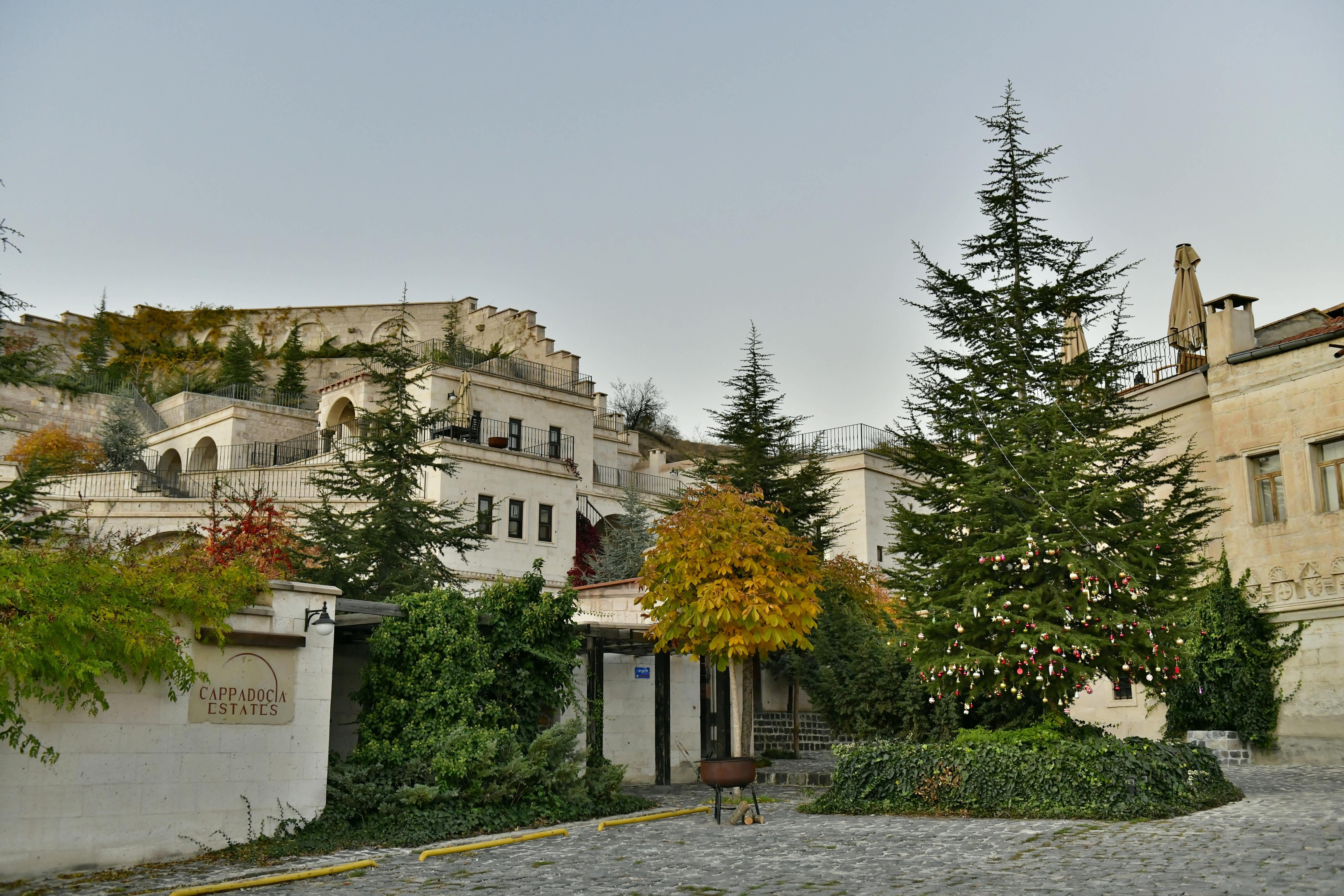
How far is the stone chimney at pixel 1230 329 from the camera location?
24547mm

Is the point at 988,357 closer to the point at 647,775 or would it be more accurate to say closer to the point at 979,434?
the point at 979,434

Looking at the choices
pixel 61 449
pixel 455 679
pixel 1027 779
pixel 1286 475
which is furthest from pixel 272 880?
pixel 61 449

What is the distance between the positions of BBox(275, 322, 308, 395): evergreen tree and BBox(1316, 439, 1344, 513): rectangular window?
43.7 m

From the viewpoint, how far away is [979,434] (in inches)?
731

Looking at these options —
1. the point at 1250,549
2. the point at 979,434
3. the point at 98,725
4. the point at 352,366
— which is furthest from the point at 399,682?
the point at 352,366

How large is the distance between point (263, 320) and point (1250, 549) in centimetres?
5556

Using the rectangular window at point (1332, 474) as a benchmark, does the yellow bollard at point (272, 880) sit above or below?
below

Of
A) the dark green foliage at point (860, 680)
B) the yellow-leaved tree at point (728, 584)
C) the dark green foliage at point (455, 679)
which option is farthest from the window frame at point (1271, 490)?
the dark green foliage at point (455, 679)

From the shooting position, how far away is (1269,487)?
23688 mm

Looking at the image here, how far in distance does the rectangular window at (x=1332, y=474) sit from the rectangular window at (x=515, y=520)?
22.5 meters

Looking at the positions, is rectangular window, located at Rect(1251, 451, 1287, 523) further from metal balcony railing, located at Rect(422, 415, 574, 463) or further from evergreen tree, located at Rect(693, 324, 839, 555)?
metal balcony railing, located at Rect(422, 415, 574, 463)

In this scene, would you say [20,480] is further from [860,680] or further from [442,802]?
[860,680]

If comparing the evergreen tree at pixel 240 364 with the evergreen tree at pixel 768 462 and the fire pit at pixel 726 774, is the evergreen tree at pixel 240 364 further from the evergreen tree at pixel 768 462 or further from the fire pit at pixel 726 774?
the fire pit at pixel 726 774

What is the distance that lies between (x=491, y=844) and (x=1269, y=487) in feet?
58.0
